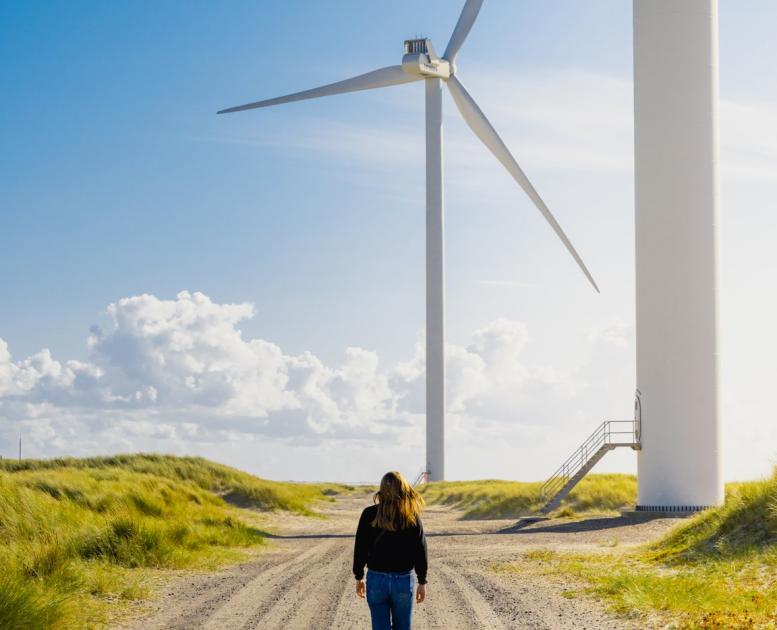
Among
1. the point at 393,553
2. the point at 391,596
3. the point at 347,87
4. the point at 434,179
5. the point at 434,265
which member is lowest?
the point at 391,596

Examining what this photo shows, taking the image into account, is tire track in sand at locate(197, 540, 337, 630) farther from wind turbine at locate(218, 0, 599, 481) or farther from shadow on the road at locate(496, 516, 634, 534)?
wind turbine at locate(218, 0, 599, 481)

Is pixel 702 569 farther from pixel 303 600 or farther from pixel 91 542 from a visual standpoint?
pixel 91 542

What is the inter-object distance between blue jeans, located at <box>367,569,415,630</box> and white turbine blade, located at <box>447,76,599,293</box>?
4427 cm

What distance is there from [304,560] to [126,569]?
5533mm

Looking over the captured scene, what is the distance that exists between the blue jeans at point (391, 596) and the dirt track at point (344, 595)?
512 cm

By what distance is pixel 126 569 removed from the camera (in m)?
21.4

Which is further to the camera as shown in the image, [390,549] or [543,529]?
[543,529]

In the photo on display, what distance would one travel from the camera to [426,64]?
68.6 meters

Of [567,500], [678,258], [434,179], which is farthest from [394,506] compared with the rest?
[434,179]

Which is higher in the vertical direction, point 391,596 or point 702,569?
point 391,596

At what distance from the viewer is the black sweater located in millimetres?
9734

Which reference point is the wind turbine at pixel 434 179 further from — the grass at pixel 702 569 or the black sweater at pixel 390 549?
the black sweater at pixel 390 549

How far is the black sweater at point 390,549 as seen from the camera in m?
9.73

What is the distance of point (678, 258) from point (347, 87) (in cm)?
3085
